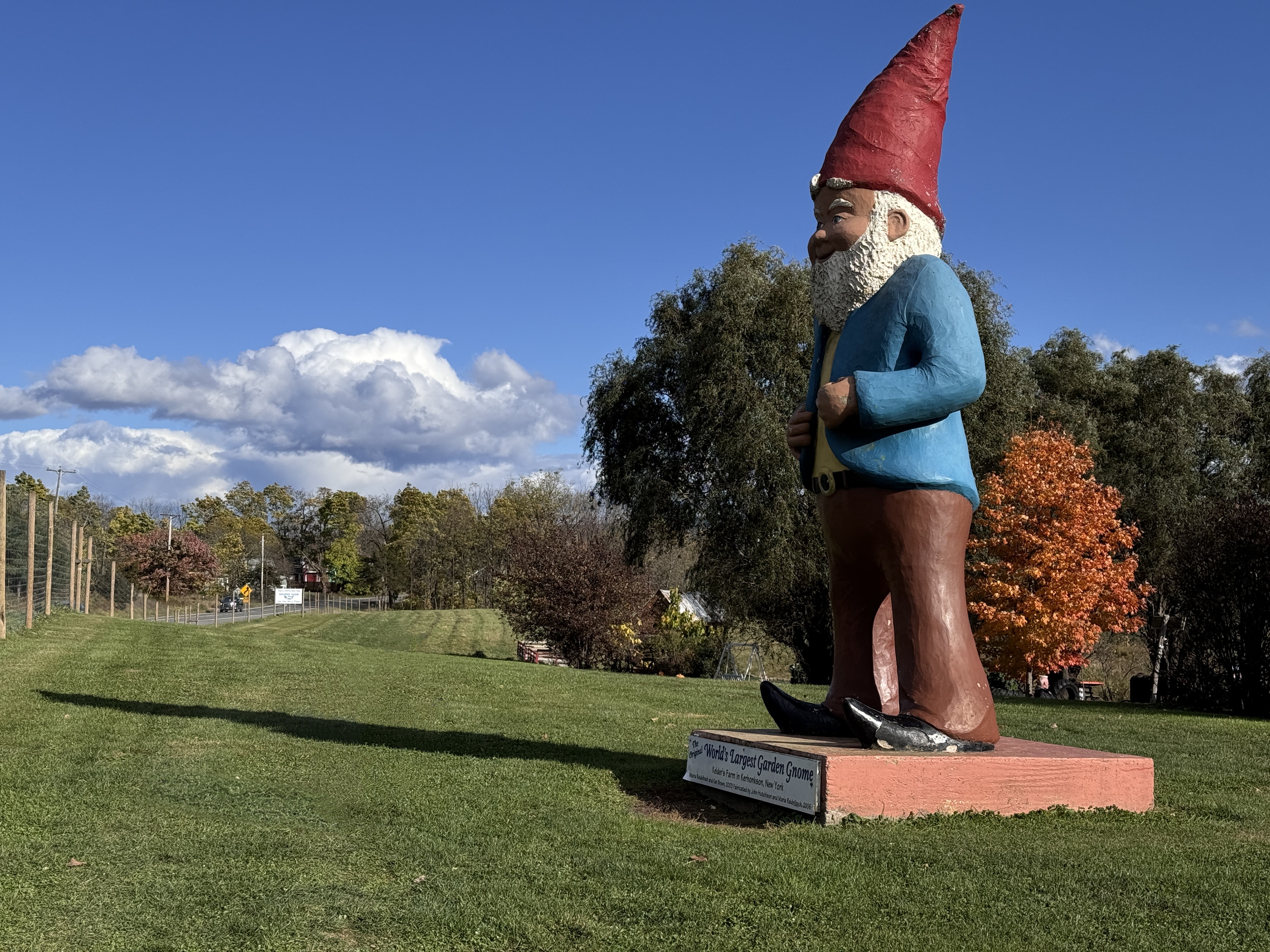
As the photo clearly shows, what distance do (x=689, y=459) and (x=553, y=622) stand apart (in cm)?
455

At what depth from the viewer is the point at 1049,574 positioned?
17172 mm

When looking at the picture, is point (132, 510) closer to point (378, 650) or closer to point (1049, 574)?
point (378, 650)

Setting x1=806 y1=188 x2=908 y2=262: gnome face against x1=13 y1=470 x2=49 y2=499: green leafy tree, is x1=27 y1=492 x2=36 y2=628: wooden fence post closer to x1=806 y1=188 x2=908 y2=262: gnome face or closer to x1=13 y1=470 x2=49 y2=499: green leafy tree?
x1=806 y1=188 x2=908 y2=262: gnome face

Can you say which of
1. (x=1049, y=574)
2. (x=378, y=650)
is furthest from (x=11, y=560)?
(x=1049, y=574)

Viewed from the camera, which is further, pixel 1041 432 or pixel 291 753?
pixel 1041 432

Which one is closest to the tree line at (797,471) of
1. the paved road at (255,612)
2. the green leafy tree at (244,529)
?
the paved road at (255,612)

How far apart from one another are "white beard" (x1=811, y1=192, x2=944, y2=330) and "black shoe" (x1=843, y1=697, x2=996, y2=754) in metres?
2.30

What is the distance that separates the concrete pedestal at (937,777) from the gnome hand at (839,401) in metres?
1.78

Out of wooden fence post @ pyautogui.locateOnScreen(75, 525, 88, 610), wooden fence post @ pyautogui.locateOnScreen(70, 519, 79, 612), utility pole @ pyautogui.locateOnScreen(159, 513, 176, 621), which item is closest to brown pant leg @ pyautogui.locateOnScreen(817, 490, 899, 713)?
wooden fence post @ pyautogui.locateOnScreen(70, 519, 79, 612)

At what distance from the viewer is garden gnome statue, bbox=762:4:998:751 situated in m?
6.04

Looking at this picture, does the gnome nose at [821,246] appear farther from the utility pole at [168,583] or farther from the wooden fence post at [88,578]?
the utility pole at [168,583]

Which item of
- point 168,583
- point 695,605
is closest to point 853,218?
point 695,605

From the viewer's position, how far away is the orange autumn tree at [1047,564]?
1691cm

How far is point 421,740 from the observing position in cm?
857
